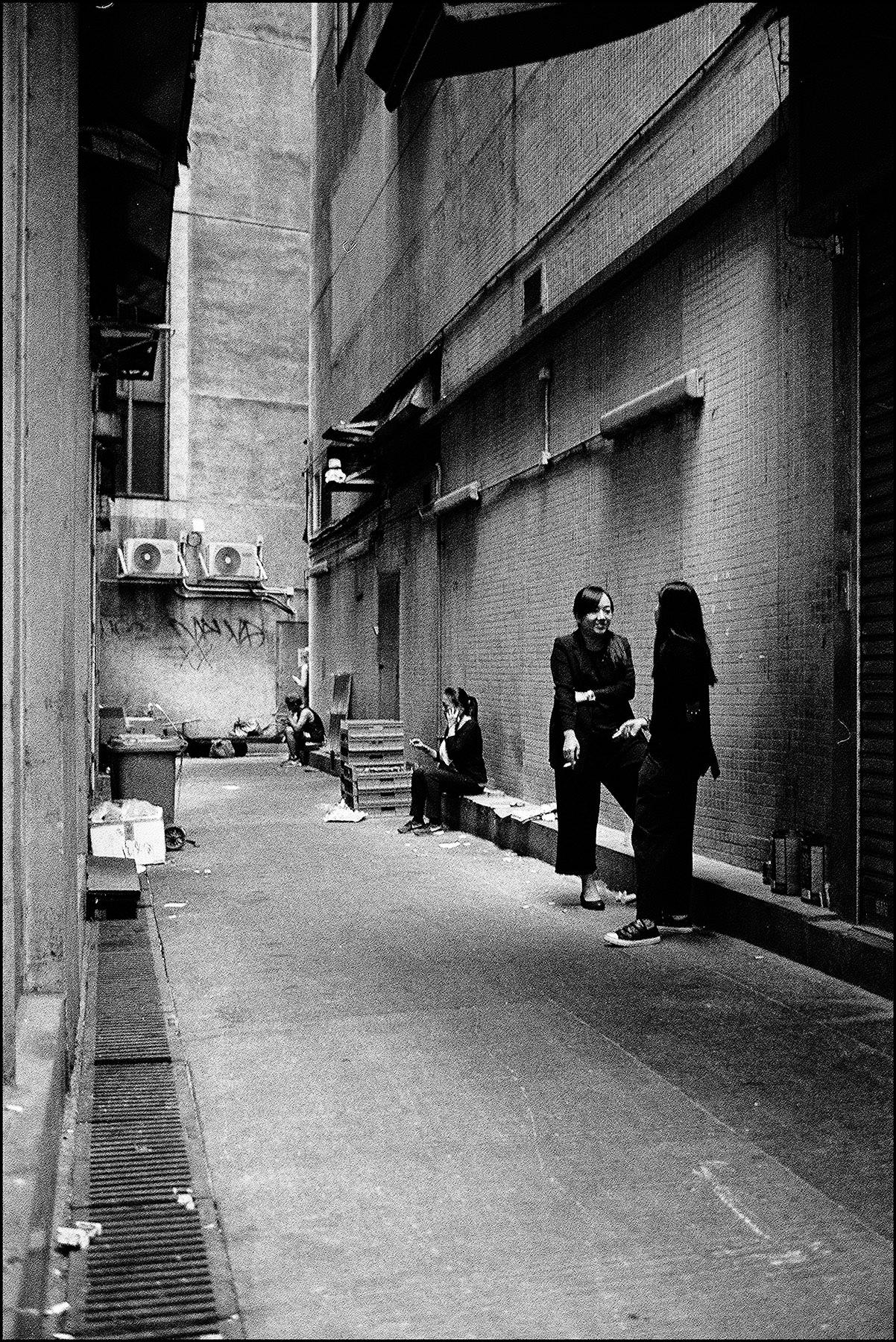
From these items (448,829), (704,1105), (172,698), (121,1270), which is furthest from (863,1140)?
(172,698)

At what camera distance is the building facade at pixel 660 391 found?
609cm

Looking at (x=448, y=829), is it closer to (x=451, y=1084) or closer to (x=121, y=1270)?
(x=451, y=1084)

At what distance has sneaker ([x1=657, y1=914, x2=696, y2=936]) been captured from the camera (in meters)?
7.20

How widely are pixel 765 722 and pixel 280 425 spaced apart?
73.2ft

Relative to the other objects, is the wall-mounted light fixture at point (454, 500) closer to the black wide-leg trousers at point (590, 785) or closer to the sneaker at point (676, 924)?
the black wide-leg trousers at point (590, 785)

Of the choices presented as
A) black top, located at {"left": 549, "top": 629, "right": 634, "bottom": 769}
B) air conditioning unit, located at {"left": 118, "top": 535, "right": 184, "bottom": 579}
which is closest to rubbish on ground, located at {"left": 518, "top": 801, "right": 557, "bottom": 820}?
black top, located at {"left": 549, "top": 629, "right": 634, "bottom": 769}

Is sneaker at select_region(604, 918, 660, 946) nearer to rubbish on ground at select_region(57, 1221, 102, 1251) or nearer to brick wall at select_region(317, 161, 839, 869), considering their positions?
brick wall at select_region(317, 161, 839, 869)

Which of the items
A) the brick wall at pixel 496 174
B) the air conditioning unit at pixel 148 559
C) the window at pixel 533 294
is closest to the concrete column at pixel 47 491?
the brick wall at pixel 496 174

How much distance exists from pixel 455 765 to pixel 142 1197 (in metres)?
9.05

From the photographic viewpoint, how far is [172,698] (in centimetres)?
2667

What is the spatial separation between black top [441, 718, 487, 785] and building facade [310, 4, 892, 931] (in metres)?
0.35

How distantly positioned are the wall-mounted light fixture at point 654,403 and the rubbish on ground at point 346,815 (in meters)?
5.86

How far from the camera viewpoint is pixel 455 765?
1262 cm

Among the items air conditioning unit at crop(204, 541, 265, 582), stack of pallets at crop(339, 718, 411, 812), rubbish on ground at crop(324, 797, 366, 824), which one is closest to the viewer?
rubbish on ground at crop(324, 797, 366, 824)
